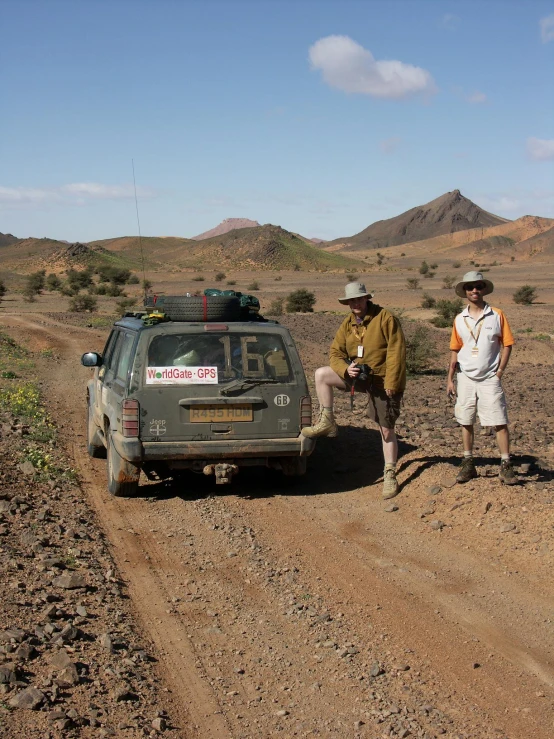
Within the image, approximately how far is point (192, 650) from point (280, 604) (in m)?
0.84

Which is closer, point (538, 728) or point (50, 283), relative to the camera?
point (538, 728)

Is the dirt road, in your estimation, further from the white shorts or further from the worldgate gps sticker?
the worldgate gps sticker

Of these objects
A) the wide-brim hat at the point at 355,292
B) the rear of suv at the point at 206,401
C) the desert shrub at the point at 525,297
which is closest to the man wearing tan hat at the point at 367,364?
the wide-brim hat at the point at 355,292

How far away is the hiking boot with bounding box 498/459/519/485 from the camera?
721 centimetres

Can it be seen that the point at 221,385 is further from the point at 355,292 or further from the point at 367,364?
the point at 355,292

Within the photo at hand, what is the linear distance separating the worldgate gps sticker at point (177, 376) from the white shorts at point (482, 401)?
2.19 m

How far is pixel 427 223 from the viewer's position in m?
179

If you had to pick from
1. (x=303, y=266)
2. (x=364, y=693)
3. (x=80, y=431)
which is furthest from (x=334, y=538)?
(x=303, y=266)

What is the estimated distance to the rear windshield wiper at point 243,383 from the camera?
7.55 m

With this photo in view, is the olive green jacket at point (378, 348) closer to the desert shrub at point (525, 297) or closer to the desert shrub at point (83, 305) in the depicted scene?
the desert shrub at point (525, 297)

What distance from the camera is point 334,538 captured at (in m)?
6.70

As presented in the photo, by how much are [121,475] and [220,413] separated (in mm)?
1079

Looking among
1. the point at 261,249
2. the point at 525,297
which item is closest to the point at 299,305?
the point at 525,297

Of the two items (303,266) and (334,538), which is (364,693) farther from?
(303,266)
